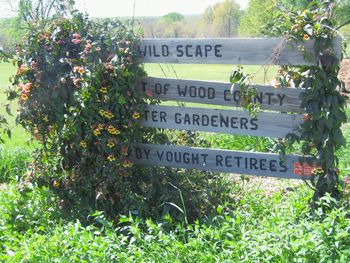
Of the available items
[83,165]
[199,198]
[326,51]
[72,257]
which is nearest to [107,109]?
[83,165]

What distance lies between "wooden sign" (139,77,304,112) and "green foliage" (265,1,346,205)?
0.48ft

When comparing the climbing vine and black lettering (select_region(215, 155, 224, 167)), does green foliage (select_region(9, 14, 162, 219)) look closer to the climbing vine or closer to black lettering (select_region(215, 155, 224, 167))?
black lettering (select_region(215, 155, 224, 167))

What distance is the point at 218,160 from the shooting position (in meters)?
4.98

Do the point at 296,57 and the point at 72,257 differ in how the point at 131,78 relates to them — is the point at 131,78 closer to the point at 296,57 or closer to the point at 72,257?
the point at 296,57

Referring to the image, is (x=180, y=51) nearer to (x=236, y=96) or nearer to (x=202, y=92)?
(x=202, y=92)

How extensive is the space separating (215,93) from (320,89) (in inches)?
36.1

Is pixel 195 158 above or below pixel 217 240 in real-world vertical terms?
above

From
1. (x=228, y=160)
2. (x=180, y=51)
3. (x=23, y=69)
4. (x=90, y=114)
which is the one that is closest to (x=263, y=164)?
(x=228, y=160)

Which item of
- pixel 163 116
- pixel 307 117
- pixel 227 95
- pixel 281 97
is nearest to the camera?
pixel 307 117

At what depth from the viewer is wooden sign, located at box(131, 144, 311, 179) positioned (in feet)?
15.5

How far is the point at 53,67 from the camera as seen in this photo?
4.92 metres

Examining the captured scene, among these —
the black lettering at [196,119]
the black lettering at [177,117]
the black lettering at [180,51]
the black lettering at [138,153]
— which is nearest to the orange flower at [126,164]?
the black lettering at [138,153]

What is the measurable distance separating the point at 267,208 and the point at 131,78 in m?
1.56

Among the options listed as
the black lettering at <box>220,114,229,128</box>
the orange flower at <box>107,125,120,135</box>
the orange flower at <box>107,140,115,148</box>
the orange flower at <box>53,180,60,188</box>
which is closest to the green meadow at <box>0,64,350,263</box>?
the orange flower at <box>53,180,60,188</box>
